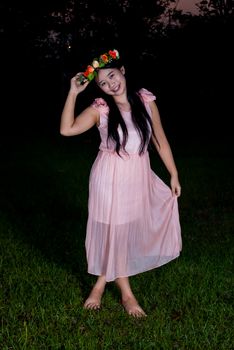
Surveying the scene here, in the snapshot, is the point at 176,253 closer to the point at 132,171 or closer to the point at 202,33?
the point at 132,171

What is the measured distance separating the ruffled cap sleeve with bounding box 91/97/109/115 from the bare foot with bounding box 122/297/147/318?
5.25 ft

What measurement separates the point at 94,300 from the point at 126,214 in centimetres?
81

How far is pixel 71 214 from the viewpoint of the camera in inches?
364

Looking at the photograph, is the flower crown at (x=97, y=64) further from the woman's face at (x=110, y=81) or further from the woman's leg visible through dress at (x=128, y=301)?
the woman's leg visible through dress at (x=128, y=301)

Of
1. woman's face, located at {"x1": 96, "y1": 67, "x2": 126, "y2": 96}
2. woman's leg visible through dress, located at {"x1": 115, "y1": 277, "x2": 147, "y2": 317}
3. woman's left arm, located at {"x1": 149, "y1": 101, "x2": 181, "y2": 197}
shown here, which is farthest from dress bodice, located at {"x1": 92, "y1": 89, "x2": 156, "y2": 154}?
woman's leg visible through dress, located at {"x1": 115, "y1": 277, "x2": 147, "y2": 317}

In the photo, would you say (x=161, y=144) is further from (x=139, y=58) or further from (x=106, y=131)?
(x=139, y=58)

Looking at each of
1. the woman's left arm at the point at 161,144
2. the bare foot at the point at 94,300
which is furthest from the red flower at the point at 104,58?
the bare foot at the point at 94,300

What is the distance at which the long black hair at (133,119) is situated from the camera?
4844mm

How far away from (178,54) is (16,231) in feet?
67.8

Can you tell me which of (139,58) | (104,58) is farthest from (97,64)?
(139,58)

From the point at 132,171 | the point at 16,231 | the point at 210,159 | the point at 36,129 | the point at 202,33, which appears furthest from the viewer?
the point at 202,33

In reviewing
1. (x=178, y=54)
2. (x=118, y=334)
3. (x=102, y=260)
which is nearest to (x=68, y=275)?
(x=102, y=260)

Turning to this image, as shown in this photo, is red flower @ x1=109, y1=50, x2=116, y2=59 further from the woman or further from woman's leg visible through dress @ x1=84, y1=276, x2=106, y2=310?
woman's leg visible through dress @ x1=84, y1=276, x2=106, y2=310

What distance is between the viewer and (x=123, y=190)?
4.97 metres
